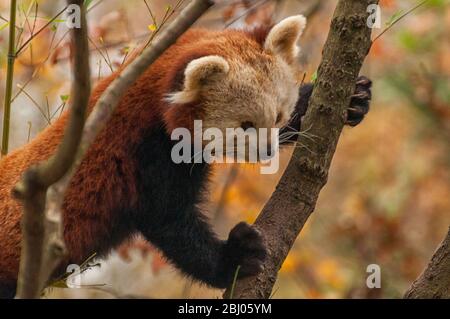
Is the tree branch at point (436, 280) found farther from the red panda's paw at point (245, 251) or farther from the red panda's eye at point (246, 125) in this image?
the red panda's eye at point (246, 125)

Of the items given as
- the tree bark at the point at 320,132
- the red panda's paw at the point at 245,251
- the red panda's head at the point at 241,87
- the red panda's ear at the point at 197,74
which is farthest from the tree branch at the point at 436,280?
the red panda's ear at the point at 197,74

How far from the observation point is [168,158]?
389 cm

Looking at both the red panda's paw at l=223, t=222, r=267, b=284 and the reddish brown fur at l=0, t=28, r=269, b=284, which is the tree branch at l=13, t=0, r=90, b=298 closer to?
the red panda's paw at l=223, t=222, r=267, b=284

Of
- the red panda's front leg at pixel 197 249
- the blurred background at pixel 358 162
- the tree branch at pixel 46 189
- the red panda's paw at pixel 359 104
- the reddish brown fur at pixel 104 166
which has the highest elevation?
the blurred background at pixel 358 162

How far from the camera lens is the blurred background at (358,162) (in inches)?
259

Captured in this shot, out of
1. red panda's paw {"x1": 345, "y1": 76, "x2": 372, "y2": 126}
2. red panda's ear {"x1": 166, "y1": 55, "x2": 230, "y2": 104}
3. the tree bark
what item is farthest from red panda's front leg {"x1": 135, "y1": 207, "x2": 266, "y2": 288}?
red panda's paw {"x1": 345, "y1": 76, "x2": 372, "y2": 126}

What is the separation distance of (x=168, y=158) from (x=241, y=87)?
0.62 m

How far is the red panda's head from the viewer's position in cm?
388

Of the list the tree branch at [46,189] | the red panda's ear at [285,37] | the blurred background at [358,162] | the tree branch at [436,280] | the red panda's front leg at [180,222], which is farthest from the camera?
the blurred background at [358,162]

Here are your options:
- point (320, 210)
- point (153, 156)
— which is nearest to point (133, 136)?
point (153, 156)
